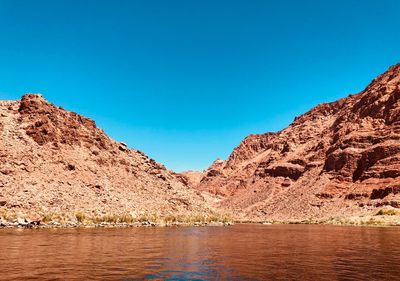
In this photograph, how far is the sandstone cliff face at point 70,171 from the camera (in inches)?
2355

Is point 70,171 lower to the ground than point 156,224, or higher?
higher

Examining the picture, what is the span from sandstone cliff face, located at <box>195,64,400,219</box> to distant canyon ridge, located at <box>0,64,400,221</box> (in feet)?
1.15

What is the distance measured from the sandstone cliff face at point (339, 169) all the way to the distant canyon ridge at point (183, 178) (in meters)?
0.35

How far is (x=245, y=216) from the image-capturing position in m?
137

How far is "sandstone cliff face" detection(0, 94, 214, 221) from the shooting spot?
59812 mm

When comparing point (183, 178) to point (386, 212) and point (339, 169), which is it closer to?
point (339, 169)

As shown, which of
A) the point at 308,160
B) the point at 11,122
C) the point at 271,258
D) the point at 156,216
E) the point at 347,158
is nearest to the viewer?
the point at 271,258

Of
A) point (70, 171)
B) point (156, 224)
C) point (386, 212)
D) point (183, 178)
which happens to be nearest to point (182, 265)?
point (156, 224)

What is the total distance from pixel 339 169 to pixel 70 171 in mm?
91241

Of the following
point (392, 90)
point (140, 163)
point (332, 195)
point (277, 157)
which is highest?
point (392, 90)

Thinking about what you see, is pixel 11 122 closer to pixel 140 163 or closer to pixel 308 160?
pixel 140 163

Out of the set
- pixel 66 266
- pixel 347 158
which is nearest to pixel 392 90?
pixel 347 158

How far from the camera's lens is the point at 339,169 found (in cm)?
12962

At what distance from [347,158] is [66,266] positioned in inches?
4860
